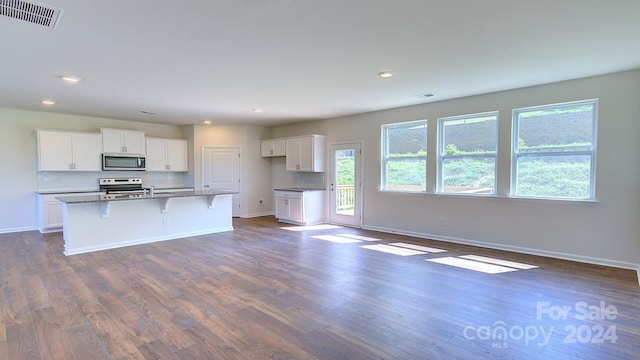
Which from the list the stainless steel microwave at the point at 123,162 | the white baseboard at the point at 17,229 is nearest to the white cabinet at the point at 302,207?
the stainless steel microwave at the point at 123,162

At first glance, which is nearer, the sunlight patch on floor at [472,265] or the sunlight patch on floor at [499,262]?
the sunlight patch on floor at [472,265]

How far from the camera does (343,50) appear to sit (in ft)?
10.8

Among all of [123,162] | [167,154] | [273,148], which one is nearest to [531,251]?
[273,148]

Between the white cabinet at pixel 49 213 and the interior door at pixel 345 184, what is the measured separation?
5.51m

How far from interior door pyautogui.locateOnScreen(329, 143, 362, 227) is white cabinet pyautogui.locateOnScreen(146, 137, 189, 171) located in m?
3.81

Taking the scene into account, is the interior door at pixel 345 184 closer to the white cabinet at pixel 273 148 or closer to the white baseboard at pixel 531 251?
the white baseboard at pixel 531 251

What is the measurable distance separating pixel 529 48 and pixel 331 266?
10.6 feet

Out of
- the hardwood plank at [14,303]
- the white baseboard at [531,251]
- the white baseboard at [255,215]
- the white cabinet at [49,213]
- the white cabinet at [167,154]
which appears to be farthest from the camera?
the white baseboard at [255,215]

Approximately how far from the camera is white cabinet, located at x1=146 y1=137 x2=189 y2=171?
7.98 metres

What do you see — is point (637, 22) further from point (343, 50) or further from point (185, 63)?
point (185, 63)

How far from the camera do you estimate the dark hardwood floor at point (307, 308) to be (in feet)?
7.71

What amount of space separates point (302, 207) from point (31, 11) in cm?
557

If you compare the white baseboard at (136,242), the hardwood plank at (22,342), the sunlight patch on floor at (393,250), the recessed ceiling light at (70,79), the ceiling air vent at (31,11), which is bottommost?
the hardwood plank at (22,342)

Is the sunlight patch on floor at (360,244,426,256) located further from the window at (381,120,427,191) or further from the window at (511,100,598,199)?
the window at (511,100,598,199)
